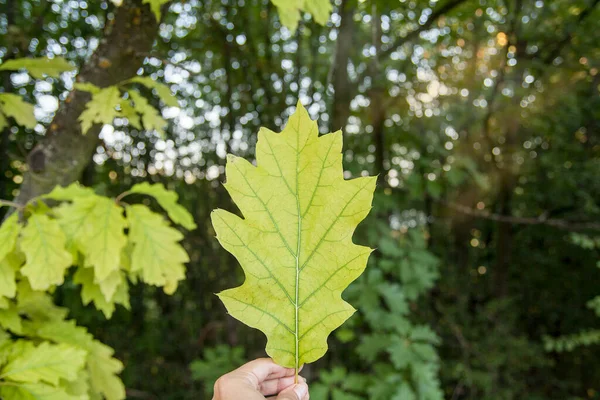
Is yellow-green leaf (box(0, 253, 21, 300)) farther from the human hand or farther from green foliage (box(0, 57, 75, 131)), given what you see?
the human hand

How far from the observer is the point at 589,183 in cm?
394

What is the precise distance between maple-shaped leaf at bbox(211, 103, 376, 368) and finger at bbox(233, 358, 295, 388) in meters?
0.05

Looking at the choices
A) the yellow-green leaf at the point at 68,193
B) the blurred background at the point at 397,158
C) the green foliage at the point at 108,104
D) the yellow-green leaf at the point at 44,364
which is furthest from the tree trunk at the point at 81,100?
the blurred background at the point at 397,158

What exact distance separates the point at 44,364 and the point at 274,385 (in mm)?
678

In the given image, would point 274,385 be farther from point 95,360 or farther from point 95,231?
point 95,360

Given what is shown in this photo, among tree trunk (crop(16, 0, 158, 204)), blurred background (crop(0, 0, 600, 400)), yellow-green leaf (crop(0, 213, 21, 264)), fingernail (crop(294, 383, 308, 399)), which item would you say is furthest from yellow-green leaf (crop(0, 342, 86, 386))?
blurred background (crop(0, 0, 600, 400))

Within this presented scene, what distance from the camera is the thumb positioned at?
24.4 inches

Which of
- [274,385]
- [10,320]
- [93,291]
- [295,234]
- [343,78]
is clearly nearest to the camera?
[295,234]

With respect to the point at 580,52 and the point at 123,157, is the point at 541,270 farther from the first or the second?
the point at 123,157

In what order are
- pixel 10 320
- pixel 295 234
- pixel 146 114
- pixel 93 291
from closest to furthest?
pixel 295 234 < pixel 10 320 < pixel 93 291 < pixel 146 114

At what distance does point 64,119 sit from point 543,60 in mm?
4022

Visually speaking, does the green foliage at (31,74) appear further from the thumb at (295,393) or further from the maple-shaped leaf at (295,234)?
the thumb at (295,393)

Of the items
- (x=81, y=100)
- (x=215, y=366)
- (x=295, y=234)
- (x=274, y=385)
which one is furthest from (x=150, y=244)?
(x=215, y=366)

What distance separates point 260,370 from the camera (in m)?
0.65
